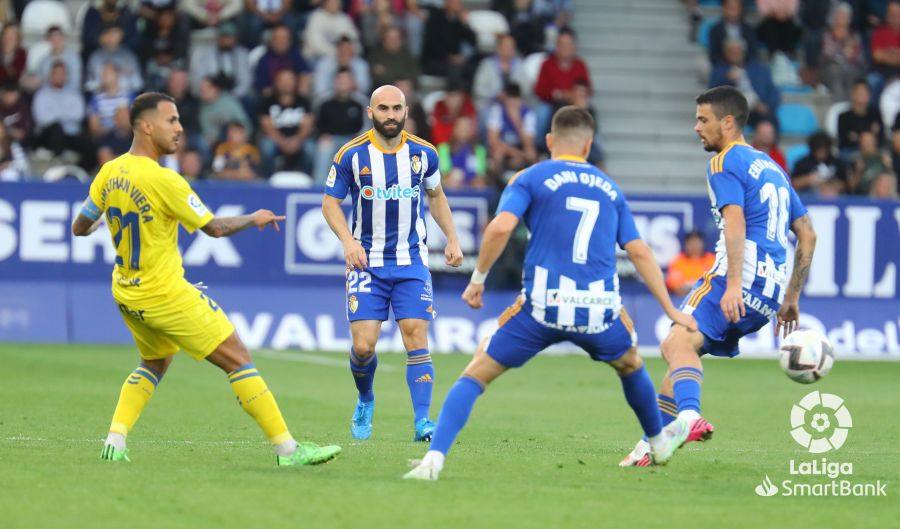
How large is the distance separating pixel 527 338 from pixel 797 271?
2452 millimetres

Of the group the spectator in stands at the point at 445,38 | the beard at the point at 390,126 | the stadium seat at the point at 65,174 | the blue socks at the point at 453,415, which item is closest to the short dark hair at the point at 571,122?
the blue socks at the point at 453,415

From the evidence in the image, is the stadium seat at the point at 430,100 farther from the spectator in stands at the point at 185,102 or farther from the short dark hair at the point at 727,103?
the short dark hair at the point at 727,103

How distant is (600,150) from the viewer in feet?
75.1

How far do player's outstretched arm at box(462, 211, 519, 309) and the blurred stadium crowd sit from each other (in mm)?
12325

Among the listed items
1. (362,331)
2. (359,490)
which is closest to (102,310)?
(362,331)

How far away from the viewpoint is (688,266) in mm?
19672

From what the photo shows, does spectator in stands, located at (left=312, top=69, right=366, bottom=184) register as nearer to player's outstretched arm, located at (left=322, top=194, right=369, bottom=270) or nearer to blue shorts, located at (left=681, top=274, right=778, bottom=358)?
player's outstretched arm, located at (left=322, top=194, right=369, bottom=270)

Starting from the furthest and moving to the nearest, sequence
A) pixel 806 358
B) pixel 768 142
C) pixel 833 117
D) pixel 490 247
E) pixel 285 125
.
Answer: pixel 833 117 < pixel 768 142 < pixel 285 125 < pixel 806 358 < pixel 490 247

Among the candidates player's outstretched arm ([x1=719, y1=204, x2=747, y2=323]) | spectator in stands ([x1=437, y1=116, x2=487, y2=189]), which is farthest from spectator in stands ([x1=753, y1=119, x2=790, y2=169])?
player's outstretched arm ([x1=719, y1=204, x2=747, y2=323])

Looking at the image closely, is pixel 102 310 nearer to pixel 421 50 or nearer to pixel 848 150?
pixel 421 50

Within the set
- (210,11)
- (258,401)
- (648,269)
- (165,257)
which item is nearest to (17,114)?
(210,11)

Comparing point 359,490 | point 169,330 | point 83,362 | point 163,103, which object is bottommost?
point 83,362

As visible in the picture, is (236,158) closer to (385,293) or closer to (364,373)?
(385,293)

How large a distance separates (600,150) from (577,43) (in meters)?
3.60
